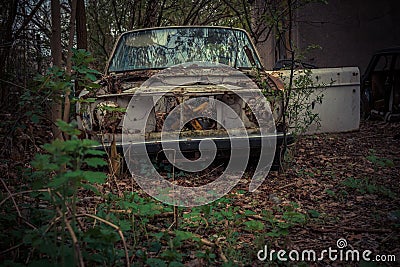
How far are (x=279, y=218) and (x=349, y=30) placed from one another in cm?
886

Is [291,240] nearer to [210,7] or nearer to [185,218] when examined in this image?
[185,218]

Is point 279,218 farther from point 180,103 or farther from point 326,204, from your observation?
point 180,103

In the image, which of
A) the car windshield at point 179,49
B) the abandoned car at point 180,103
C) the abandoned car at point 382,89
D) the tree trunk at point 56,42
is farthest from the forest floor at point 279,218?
the abandoned car at point 382,89

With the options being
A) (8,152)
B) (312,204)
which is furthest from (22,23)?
(312,204)

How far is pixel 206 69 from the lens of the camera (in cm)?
494

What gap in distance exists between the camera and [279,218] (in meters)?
3.31

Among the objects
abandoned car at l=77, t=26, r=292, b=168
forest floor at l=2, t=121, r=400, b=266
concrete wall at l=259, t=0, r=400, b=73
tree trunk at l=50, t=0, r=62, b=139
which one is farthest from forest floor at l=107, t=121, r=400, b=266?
concrete wall at l=259, t=0, r=400, b=73

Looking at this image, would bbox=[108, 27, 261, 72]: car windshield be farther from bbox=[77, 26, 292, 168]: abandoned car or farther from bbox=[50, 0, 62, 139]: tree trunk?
bbox=[50, 0, 62, 139]: tree trunk

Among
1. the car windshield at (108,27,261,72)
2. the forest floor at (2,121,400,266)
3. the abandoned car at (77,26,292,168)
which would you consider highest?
the car windshield at (108,27,261,72)

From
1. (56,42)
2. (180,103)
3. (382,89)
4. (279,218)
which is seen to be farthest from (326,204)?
(382,89)

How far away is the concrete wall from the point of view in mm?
10648

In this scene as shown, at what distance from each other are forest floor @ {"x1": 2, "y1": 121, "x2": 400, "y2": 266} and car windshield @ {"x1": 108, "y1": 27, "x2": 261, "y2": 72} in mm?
1414

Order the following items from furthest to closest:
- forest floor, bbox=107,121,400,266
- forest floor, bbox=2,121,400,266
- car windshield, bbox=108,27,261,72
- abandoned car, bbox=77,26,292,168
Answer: car windshield, bbox=108,27,261,72 → abandoned car, bbox=77,26,292,168 → forest floor, bbox=107,121,400,266 → forest floor, bbox=2,121,400,266

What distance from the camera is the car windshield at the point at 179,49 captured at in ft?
16.8
